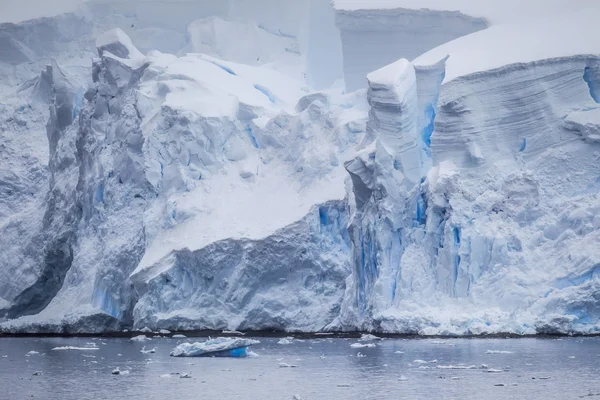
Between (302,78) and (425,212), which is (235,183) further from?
(302,78)

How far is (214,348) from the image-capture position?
18.0 meters

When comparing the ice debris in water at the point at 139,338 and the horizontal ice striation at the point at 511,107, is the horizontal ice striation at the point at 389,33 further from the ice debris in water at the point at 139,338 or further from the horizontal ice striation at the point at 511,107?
the ice debris in water at the point at 139,338

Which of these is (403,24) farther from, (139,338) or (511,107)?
(139,338)

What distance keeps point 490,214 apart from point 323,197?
11.8ft

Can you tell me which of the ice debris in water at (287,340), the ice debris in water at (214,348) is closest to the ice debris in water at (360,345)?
the ice debris in water at (287,340)

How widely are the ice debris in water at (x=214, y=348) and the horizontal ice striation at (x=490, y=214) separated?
2.48m

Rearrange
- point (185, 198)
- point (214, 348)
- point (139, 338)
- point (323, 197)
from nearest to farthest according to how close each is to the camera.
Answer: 1. point (214, 348)
2. point (139, 338)
3. point (323, 197)
4. point (185, 198)

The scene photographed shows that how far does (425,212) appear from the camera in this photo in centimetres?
2030

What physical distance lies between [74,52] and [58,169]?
195 inches

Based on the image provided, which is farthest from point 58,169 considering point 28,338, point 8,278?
point 28,338

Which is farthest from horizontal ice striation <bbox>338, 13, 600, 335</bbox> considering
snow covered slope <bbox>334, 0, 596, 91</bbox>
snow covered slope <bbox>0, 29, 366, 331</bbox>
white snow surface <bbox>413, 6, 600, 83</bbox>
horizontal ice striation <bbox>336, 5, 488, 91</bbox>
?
horizontal ice striation <bbox>336, 5, 488, 91</bbox>

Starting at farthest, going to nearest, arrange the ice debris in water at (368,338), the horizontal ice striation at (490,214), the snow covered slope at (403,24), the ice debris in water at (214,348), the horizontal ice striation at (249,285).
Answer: the snow covered slope at (403,24), the horizontal ice striation at (249,285), the ice debris in water at (368,338), the horizontal ice striation at (490,214), the ice debris in water at (214,348)

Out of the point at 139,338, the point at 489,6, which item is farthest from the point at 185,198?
the point at 489,6

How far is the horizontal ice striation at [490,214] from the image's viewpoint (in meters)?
18.9
